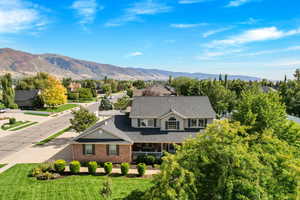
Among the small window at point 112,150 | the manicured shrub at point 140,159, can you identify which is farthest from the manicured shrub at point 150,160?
the small window at point 112,150

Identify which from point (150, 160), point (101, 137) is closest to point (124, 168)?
point (150, 160)

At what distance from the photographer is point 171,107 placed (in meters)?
30.1

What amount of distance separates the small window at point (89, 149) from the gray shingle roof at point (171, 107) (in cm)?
677

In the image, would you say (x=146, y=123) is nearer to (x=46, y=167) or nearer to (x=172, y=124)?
(x=172, y=124)

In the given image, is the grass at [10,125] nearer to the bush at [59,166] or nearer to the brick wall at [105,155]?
the bush at [59,166]

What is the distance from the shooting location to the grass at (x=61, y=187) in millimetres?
→ 18109

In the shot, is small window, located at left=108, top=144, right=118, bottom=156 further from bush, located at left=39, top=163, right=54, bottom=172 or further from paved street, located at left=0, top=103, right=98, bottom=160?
paved street, located at left=0, top=103, right=98, bottom=160

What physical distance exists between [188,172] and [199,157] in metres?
1.21

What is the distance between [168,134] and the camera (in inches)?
1081

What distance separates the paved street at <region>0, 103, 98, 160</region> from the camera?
31.6 m

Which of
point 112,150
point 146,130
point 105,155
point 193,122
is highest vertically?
point 193,122

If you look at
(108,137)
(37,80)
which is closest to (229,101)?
(108,137)

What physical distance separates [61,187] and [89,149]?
619 centimetres

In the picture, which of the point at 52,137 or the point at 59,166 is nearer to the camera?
the point at 59,166
